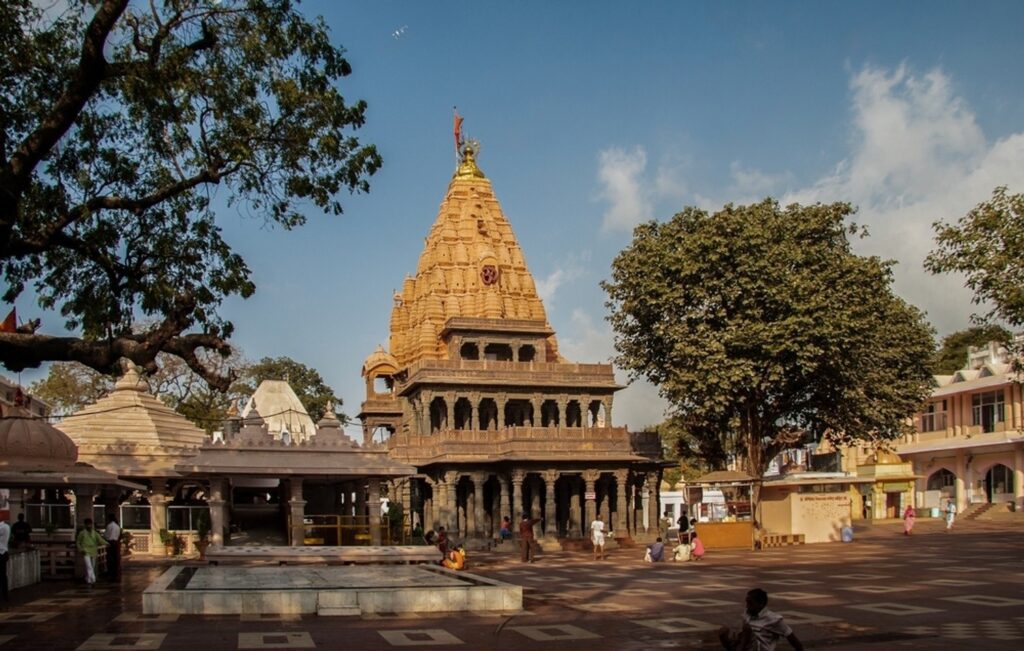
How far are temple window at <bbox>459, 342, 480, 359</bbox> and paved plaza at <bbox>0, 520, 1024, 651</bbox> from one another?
34.4m

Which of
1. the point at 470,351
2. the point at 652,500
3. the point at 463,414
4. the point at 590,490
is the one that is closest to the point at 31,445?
the point at 590,490

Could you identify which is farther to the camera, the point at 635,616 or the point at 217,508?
the point at 217,508

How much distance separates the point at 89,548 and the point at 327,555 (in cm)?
567

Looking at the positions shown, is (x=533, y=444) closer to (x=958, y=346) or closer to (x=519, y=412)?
(x=519, y=412)

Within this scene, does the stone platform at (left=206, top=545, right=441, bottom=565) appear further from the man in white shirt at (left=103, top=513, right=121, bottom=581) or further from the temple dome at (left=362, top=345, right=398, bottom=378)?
the temple dome at (left=362, top=345, right=398, bottom=378)

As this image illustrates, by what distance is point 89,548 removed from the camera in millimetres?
24375

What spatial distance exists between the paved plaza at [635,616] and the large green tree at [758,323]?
11.5m

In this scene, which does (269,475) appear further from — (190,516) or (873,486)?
(873,486)

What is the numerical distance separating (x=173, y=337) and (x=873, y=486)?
209ft

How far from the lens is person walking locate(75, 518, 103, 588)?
79.6 feet

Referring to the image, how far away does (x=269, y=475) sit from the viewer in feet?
118

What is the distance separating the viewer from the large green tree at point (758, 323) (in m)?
39.6

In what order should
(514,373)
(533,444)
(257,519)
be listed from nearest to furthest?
(257,519), (533,444), (514,373)

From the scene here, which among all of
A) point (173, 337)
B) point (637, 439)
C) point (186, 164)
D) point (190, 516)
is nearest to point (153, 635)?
point (173, 337)
